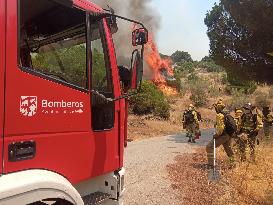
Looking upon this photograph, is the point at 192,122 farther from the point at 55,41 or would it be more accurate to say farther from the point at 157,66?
the point at 157,66

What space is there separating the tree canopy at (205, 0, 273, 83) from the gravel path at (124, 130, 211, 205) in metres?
8.30

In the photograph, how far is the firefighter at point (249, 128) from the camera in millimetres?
11258

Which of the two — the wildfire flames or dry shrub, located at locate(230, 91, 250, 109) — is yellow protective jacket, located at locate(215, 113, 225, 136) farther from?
dry shrub, located at locate(230, 91, 250, 109)

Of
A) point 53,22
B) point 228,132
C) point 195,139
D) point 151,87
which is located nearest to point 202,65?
point 151,87

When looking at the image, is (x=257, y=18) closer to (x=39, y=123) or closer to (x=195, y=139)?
(x=195, y=139)

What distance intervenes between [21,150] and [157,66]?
33907 mm

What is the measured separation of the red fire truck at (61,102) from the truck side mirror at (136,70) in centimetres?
1

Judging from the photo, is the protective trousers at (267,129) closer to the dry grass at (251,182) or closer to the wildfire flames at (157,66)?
the dry grass at (251,182)

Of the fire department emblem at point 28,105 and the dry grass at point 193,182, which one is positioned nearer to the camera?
the fire department emblem at point 28,105

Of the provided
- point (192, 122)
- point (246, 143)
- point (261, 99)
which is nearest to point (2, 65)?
point (246, 143)

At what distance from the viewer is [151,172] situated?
10.3m

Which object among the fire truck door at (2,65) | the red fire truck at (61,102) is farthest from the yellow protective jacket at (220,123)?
the fire truck door at (2,65)

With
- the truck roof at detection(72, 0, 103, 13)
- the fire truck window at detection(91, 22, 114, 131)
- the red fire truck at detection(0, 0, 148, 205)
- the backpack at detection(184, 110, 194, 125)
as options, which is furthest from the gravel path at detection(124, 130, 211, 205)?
the truck roof at detection(72, 0, 103, 13)

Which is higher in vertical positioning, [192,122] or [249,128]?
[192,122]
